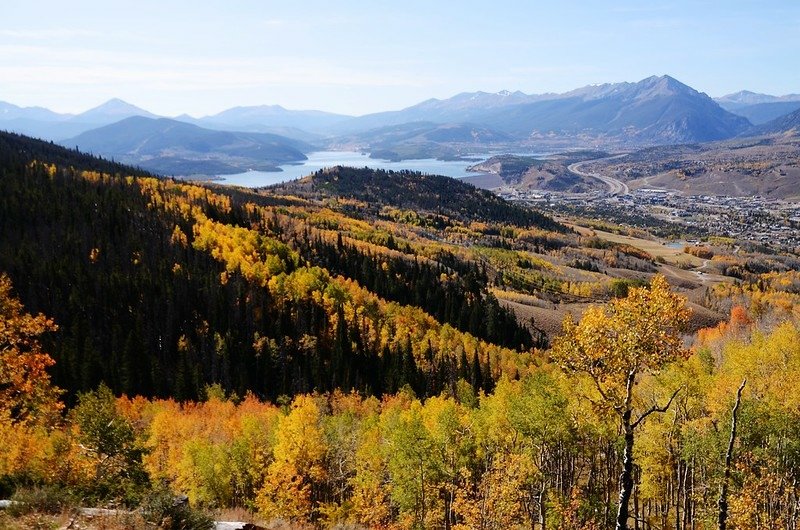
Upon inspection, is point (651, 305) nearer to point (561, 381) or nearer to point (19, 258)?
point (561, 381)

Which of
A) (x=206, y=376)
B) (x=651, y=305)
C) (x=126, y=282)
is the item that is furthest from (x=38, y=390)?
(x=126, y=282)

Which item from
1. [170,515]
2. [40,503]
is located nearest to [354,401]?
[170,515]

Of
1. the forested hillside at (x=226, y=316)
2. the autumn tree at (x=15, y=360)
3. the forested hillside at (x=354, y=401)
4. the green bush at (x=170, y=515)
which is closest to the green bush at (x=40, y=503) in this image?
the forested hillside at (x=354, y=401)

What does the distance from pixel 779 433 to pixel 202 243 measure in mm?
180608

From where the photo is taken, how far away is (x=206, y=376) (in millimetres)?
126875

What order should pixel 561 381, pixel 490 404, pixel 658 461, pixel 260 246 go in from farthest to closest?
pixel 260 246 < pixel 490 404 < pixel 561 381 < pixel 658 461

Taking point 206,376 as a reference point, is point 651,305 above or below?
above

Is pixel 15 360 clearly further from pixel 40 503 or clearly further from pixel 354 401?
pixel 354 401

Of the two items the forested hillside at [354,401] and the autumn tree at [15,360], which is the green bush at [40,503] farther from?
the autumn tree at [15,360]

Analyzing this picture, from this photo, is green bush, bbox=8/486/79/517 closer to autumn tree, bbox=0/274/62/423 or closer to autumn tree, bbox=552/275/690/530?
autumn tree, bbox=0/274/62/423

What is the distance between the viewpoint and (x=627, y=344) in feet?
82.5

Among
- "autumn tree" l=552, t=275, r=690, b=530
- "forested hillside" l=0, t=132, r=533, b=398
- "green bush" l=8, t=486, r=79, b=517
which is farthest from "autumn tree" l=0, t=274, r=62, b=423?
"forested hillside" l=0, t=132, r=533, b=398

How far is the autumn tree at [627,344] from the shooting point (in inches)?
984

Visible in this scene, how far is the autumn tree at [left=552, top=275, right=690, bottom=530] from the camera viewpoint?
984 inches
